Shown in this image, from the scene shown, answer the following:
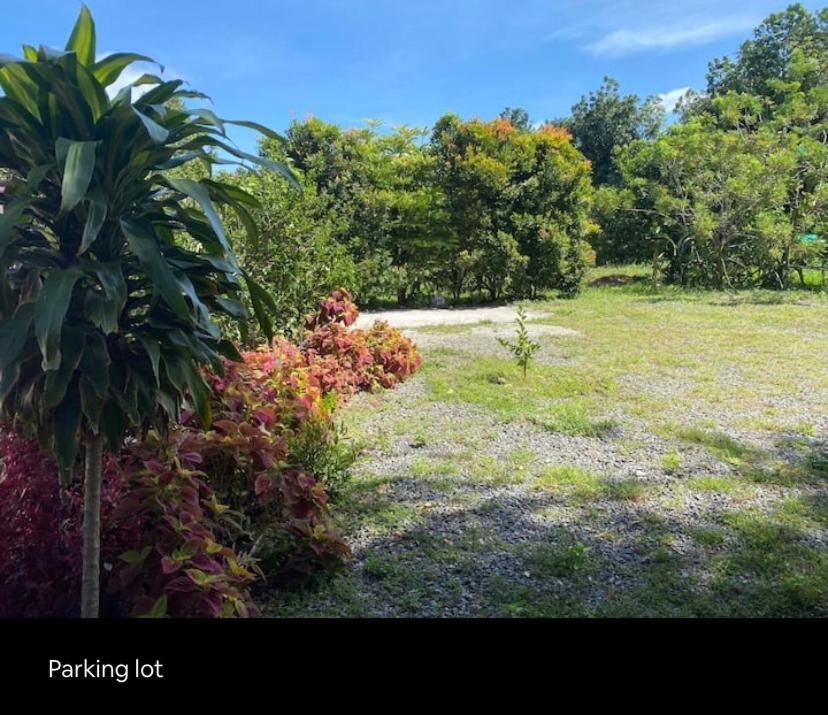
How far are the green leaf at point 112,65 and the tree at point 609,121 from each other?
50.1ft

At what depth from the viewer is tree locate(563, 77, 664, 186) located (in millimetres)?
14969

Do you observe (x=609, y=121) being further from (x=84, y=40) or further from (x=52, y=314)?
(x=52, y=314)

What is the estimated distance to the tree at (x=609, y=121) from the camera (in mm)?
14969

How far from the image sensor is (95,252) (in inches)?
47.9

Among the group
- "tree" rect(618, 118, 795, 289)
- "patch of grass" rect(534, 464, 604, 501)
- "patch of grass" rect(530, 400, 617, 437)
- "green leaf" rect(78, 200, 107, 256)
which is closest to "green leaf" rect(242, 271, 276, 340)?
"green leaf" rect(78, 200, 107, 256)

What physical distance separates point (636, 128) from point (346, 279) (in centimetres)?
1258

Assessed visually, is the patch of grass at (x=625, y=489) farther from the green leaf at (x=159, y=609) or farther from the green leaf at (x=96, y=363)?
the green leaf at (x=96, y=363)

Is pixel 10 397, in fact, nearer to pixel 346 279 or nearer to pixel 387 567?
pixel 387 567

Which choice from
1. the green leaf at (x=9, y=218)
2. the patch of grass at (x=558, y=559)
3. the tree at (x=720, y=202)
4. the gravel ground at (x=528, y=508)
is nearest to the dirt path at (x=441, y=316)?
the tree at (x=720, y=202)

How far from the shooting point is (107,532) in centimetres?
159

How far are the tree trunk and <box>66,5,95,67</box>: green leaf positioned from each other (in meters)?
0.77

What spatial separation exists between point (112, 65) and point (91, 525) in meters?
0.96

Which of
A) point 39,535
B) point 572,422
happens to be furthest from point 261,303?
point 572,422
